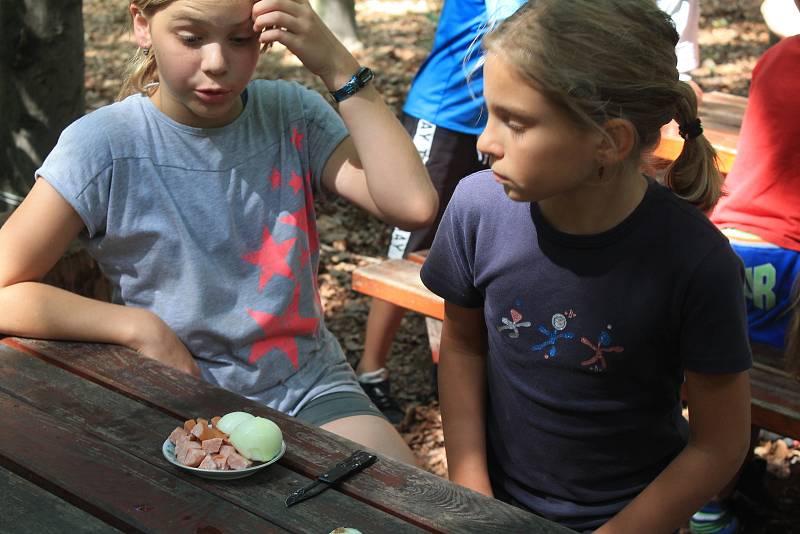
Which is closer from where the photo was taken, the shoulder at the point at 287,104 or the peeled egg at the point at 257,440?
the peeled egg at the point at 257,440

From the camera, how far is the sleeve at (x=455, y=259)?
2074 mm

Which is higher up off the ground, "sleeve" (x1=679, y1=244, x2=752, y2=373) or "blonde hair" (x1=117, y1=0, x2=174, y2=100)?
"blonde hair" (x1=117, y1=0, x2=174, y2=100)

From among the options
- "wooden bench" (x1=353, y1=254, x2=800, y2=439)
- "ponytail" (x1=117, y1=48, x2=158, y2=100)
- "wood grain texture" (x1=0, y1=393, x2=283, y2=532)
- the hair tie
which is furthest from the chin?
"wooden bench" (x1=353, y1=254, x2=800, y2=439)

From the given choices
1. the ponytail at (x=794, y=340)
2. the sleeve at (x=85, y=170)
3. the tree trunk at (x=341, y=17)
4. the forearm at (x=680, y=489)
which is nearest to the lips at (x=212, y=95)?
the sleeve at (x=85, y=170)

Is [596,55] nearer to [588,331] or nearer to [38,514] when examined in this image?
[588,331]

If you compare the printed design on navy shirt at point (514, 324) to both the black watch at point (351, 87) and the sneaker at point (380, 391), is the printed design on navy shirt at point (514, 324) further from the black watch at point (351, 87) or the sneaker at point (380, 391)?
the sneaker at point (380, 391)

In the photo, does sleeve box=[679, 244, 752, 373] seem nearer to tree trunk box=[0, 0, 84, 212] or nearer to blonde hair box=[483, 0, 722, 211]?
blonde hair box=[483, 0, 722, 211]

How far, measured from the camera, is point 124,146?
227 cm

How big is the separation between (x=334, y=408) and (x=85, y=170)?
0.79 m

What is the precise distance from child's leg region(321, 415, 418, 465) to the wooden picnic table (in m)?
0.41

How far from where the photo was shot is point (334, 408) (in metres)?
2.33

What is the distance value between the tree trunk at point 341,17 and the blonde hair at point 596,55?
23.6 ft

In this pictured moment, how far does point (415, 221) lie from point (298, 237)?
0.30 metres

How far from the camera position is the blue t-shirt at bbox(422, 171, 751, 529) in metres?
1.83
